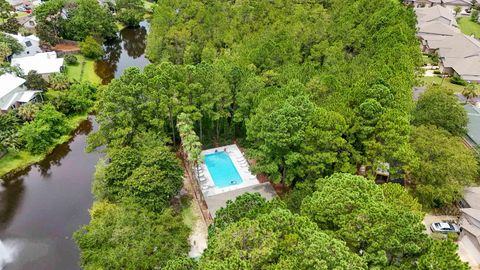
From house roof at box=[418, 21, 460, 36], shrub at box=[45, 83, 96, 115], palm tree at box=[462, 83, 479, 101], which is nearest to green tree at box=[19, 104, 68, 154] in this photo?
shrub at box=[45, 83, 96, 115]

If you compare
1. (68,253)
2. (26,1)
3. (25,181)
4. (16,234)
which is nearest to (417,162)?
(68,253)

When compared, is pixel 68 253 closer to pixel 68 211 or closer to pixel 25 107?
pixel 68 211

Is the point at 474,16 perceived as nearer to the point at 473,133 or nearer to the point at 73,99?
the point at 473,133

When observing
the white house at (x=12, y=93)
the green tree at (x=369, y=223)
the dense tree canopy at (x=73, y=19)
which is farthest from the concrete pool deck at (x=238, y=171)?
the dense tree canopy at (x=73, y=19)

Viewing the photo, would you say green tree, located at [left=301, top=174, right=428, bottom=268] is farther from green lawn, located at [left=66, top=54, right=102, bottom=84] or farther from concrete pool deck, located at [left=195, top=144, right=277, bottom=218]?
green lawn, located at [left=66, top=54, right=102, bottom=84]

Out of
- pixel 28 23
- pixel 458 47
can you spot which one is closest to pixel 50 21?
pixel 28 23
